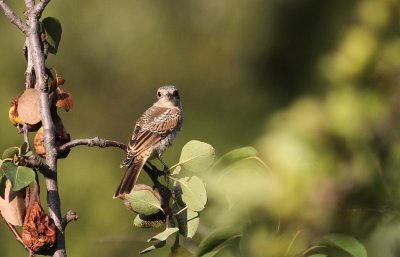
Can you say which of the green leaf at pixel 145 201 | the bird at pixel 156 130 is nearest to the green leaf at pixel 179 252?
the green leaf at pixel 145 201

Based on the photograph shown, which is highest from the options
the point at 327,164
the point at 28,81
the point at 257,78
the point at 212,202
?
the point at 28,81

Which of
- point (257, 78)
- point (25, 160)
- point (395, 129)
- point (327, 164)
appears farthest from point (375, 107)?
point (257, 78)

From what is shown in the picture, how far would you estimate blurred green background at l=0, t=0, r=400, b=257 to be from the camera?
1.77 meters

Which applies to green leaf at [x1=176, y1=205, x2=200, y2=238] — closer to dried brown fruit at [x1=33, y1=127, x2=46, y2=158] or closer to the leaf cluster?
the leaf cluster

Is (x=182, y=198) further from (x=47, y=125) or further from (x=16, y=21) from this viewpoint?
(x=16, y=21)

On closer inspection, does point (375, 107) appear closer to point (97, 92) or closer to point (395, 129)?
point (395, 129)

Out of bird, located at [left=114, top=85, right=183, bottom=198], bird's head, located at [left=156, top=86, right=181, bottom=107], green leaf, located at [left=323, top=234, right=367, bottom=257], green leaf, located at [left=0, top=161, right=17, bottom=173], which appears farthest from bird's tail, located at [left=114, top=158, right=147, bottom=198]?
bird's head, located at [left=156, top=86, right=181, bottom=107]

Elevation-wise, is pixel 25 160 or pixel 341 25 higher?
pixel 25 160

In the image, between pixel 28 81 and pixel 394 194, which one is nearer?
pixel 394 194

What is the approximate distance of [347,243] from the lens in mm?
1672

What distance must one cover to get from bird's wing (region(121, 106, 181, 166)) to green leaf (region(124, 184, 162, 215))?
1450 millimetres

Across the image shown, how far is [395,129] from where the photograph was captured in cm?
181

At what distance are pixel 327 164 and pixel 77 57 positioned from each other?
8380mm

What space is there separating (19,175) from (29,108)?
9.3 inches
